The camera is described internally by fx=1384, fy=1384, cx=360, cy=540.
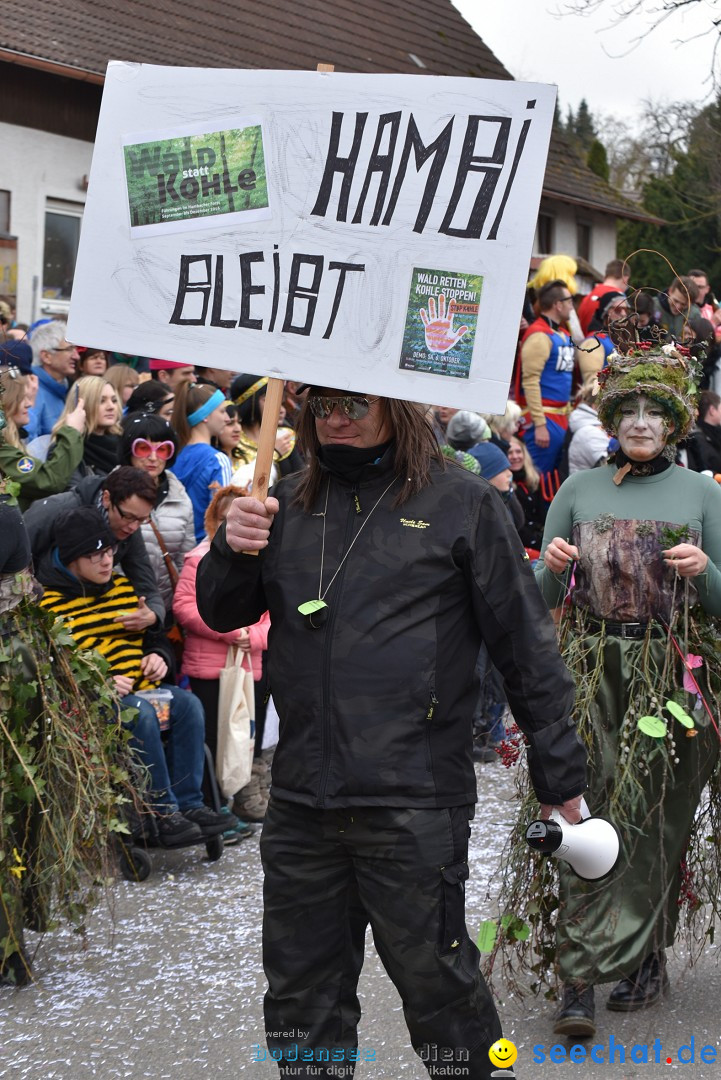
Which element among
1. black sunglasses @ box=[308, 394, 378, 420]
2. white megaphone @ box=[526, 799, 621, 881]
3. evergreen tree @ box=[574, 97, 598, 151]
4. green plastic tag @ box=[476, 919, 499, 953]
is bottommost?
green plastic tag @ box=[476, 919, 499, 953]

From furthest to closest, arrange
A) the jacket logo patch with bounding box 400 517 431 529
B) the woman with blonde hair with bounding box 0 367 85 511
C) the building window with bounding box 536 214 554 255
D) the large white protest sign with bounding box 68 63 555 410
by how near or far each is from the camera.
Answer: the building window with bounding box 536 214 554 255
the woman with blonde hair with bounding box 0 367 85 511
the jacket logo patch with bounding box 400 517 431 529
the large white protest sign with bounding box 68 63 555 410

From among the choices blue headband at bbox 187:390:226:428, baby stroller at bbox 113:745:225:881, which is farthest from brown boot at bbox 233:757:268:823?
blue headband at bbox 187:390:226:428

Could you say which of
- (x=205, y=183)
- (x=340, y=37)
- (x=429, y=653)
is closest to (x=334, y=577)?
(x=429, y=653)

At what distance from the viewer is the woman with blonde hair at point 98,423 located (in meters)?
7.53

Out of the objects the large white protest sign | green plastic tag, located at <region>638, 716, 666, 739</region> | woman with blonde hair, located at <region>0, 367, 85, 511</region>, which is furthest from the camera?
woman with blonde hair, located at <region>0, 367, 85, 511</region>

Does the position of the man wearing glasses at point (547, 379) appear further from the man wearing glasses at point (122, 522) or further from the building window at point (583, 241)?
the building window at point (583, 241)

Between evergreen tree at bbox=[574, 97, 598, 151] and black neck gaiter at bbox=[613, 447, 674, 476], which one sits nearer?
black neck gaiter at bbox=[613, 447, 674, 476]

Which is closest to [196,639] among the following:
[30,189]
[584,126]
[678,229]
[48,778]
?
[48,778]

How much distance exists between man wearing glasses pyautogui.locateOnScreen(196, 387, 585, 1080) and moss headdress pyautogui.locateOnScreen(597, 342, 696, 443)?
1.40 m

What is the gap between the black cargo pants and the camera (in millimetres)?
3244

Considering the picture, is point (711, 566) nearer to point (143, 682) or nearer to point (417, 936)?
point (417, 936)

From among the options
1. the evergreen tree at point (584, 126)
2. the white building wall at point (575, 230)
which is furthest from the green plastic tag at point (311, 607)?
the evergreen tree at point (584, 126)

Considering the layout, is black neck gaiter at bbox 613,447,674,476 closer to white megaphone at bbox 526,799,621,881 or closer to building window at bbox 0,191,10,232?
white megaphone at bbox 526,799,621,881

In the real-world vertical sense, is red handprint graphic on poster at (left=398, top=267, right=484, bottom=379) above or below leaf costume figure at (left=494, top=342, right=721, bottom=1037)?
above
